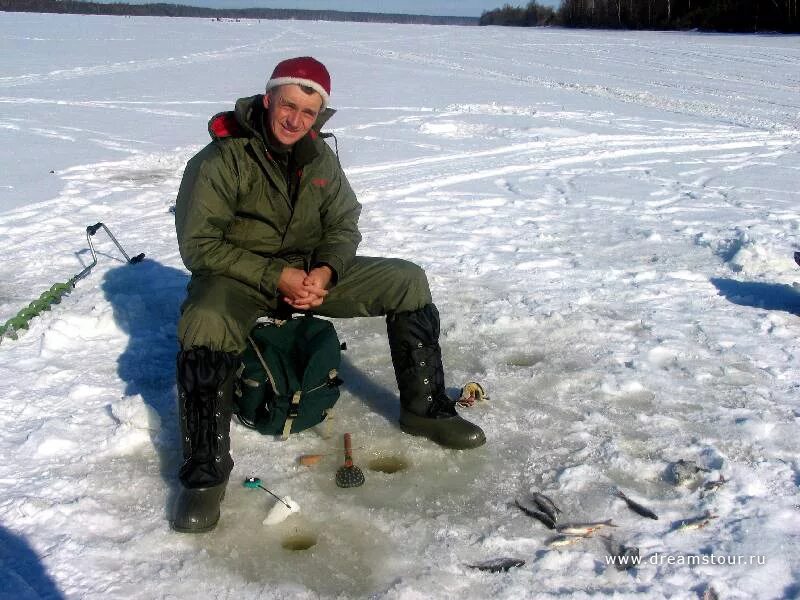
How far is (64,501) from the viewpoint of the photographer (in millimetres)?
2789

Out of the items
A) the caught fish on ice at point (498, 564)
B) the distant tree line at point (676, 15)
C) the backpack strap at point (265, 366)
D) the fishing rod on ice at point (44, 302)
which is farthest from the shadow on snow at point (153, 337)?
the distant tree line at point (676, 15)

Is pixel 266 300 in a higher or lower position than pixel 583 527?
higher

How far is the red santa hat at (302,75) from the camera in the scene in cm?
306

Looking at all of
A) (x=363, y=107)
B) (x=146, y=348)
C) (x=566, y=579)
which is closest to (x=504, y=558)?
(x=566, y=579)

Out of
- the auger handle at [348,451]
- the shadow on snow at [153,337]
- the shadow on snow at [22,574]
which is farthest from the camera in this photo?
the shadow on snow at [153,337]

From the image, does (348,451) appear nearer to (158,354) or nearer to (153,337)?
(158,354)

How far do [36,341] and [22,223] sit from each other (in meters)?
2.68

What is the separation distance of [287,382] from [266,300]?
371mm

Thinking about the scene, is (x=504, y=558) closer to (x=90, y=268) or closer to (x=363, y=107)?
(x=90, y=268)

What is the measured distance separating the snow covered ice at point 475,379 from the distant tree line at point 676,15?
111ft

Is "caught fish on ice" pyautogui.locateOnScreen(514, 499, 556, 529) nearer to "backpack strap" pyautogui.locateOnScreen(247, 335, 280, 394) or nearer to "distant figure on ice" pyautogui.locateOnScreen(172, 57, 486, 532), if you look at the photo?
"distant figure on ice" pyautogui.locateOnScreen(172, 57, 486, 532)

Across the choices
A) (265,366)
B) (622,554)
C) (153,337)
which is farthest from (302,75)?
(622,554)

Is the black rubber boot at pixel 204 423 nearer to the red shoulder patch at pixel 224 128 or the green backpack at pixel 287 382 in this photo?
the green backpack at pixel 287 382

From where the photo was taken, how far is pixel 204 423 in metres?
2.79
